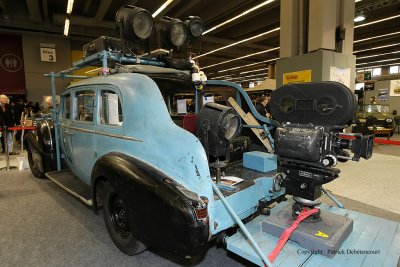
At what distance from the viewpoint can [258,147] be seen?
3.68m

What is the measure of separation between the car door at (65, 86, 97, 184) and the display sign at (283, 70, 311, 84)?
3971 millimetres

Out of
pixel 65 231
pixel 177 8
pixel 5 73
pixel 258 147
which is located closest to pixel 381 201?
pixel 258 147

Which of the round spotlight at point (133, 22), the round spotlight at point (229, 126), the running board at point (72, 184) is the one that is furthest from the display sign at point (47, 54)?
the round spotlight at point (229, 126)

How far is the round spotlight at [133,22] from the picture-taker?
3025 mm

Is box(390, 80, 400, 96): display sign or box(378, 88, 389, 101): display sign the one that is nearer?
box(390, 80, 400, 96): display sign

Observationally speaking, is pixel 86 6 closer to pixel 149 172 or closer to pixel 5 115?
pixel 5 115

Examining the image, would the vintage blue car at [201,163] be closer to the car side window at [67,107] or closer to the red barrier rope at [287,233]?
the red barrier rope at [287,233]

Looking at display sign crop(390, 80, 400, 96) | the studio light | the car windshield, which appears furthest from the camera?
display sign crop(390, 80, 400, 96)

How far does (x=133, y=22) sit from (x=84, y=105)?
47.8 inches

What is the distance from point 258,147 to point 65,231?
265 centimetres

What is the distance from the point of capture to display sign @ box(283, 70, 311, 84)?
519 cm

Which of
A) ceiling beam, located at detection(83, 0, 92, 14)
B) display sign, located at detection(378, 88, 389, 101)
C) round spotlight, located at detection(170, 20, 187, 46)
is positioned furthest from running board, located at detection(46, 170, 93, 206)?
display sign, located at detection(378, 88, 389, 101)

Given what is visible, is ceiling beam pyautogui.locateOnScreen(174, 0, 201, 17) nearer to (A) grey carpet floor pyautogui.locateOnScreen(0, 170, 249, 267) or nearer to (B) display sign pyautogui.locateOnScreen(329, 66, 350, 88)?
(B) display sign pyautogui.locateOnScreen(329, 66, 350, 88)

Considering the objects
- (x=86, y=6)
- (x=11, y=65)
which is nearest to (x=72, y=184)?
(x=86, y=6)
